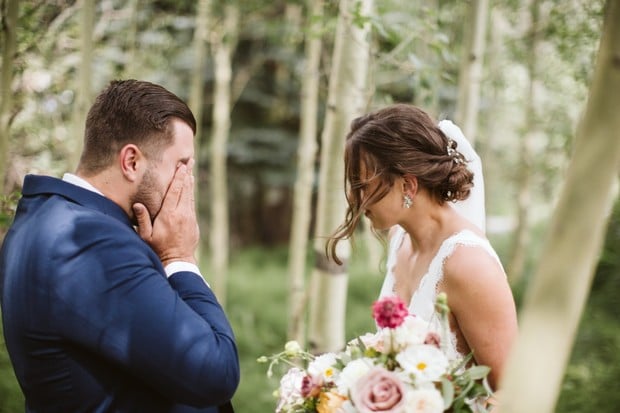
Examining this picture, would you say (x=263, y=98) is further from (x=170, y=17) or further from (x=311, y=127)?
(x=311, y=127)

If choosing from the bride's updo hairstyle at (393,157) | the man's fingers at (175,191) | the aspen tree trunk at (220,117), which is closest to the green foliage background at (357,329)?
the bride's updo hairstyle at (393,157)

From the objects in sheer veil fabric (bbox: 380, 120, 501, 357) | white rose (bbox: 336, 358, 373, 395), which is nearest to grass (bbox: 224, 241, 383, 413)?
sheer veil fabric (bbox: 380, 120, 501, 357)

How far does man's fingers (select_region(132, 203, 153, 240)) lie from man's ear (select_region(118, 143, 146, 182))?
0.30 feet

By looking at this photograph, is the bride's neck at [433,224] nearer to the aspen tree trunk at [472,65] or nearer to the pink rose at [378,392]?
the pink rose at [378,392]

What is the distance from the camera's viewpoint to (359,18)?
Answer: 3154mm

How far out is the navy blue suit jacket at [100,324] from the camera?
160 cm

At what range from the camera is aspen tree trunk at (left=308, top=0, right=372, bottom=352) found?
3.50 m

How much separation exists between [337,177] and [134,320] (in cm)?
214

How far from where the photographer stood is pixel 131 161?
1925mm

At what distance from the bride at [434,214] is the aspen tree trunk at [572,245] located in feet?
3.67

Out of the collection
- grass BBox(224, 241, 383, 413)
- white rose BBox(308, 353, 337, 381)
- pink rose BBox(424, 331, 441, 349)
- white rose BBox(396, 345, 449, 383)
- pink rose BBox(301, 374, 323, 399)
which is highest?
pink rose BBox(424, 331, 441, 349)

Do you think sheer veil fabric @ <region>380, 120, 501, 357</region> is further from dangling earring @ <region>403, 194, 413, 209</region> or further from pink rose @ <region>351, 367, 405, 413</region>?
pink rose @ <region>351, 367, 405, 413</region>

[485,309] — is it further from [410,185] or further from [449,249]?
[410,185]

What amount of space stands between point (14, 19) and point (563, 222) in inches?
117
